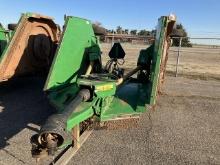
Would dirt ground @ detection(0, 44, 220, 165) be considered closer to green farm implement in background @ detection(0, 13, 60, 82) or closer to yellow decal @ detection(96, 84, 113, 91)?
green farm implement in background @ detection(0, 13, 60, 82)

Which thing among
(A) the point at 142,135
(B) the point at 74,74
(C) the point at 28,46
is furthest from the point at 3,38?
(A) the point at 142,135

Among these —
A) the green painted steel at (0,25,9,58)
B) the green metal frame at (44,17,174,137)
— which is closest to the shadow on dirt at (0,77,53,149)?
the green metal frame at (44,17,174,137)

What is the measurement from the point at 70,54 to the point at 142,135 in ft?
5.20

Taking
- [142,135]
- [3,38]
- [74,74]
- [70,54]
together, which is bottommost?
[142,135]

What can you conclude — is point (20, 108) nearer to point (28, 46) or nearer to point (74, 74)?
point (28, 46)

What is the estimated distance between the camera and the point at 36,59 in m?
6.20

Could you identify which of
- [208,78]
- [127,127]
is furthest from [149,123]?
[208,78]

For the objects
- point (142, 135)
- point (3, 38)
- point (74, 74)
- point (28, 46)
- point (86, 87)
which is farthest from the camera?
point (3, 38)

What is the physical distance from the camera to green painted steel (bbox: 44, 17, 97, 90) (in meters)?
4.08

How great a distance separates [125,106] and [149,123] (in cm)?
81

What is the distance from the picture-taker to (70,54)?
4.39 m

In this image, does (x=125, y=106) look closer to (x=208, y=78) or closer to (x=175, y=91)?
(x=175, y=91)

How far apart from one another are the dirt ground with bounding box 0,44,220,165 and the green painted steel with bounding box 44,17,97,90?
2.80 feet

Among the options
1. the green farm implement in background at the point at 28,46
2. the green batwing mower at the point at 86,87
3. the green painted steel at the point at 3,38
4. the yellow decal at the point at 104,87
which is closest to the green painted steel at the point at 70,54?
the green batwing mower at the point at 86,87
